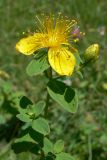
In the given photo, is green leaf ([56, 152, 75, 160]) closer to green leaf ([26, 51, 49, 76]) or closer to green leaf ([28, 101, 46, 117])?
green leaf ([28, 101, 46, 117])

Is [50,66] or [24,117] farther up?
[50,66]

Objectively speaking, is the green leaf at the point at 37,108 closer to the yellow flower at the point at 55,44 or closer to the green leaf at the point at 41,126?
the green leaf at the point at 41,126

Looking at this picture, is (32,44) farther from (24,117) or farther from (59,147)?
(59,147)

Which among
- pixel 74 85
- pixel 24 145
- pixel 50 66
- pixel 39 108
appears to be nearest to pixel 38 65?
pixel 50 66

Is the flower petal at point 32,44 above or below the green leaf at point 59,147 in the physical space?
above

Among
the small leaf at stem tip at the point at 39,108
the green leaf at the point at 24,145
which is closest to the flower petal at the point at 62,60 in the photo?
the small leaf at stem tip at the point at 39,108
